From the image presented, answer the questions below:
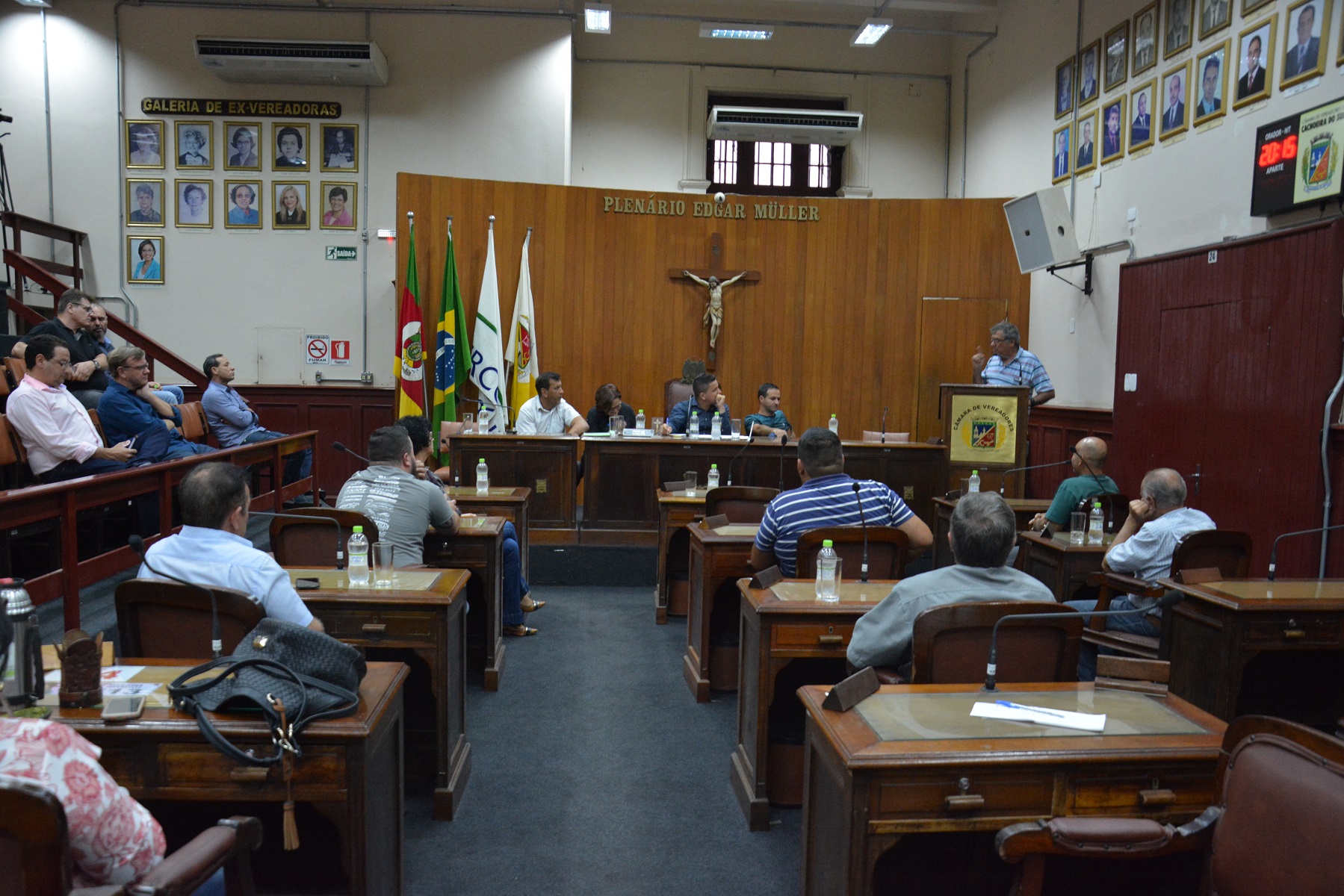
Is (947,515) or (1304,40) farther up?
(1304,40)

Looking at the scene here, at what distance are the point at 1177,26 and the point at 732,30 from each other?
4.08m

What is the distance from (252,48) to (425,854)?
342 inches

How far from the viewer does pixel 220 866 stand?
1524 millimetres

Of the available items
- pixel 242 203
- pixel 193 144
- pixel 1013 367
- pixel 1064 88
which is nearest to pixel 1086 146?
pixel 1064 88

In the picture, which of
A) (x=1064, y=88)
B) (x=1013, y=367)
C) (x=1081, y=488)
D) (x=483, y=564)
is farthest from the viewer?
(x=1064, y=88)

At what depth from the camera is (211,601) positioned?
2.26 meters

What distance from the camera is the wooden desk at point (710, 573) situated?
4016mm

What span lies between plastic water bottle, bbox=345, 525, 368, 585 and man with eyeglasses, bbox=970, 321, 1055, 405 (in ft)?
18.3

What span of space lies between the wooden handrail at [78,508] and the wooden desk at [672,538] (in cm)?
235

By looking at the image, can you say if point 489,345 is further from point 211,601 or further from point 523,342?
point 211,601

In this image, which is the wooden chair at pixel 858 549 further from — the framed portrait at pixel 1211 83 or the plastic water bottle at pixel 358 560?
the framed portrait at pixel 1211 83

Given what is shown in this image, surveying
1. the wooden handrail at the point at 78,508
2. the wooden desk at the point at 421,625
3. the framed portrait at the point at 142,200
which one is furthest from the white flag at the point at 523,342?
the wooden desk at the point at 421,625

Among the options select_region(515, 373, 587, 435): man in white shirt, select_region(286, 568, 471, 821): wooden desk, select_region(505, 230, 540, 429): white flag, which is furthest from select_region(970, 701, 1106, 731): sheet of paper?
select_region(505, 230, 540, 429): white flag

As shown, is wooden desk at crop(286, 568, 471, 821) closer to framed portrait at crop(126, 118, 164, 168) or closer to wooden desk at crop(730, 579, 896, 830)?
wooden desk at crop(730, 579, 896, 830)
